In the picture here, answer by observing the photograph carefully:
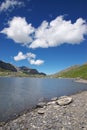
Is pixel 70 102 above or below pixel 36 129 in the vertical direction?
above

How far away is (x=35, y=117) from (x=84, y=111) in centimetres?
910

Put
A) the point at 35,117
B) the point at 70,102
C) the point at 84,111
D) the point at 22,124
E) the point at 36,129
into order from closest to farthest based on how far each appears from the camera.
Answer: the point at 36,129 → the point at 22,124 → the point at 35,117 → the point at 84,111 → the point at 70,102

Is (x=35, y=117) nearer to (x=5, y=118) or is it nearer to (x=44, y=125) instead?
(x=44, y=125)

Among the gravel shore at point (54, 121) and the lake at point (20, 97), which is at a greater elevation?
the lake at point (20, 97)

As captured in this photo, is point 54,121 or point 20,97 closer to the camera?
point 54,121

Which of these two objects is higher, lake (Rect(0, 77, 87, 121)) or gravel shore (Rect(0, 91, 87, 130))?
lake (Rect(0, 77, 87, 121))

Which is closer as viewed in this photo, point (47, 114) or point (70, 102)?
point (47, 114)

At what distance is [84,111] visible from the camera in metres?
36.8

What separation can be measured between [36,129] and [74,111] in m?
10.9

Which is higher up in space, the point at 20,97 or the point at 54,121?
the point at 20,97

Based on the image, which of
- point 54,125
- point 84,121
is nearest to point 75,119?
point 84,121

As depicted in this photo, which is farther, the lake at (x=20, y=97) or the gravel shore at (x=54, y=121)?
the lake at (x=20, y=97)

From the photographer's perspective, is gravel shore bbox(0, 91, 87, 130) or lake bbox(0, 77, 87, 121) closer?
gravel shore bbox(0, 91, 87, 130)

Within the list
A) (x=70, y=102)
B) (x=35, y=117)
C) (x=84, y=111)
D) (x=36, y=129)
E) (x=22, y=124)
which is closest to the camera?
(x=36, y=129)
